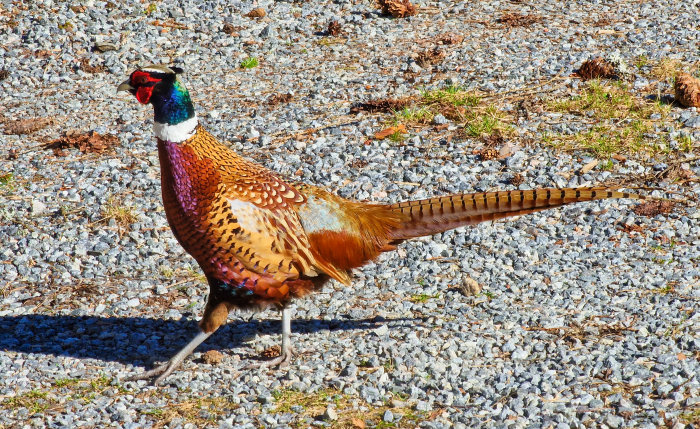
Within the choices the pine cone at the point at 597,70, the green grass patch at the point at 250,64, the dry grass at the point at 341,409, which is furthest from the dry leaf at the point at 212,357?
the pine cone at the point at 597,70

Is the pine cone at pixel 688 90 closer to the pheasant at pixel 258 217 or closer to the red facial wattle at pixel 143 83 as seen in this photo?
the pheasant at pixel 258 217

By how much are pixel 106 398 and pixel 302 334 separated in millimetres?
1205

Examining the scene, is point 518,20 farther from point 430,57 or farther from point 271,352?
point 271,352

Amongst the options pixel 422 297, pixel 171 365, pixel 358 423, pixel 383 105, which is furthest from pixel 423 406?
pixel 383 105

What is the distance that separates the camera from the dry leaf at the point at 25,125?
24.2 ft

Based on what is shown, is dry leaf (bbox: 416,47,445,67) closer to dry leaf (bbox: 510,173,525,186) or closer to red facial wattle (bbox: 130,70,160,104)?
dry leaf (bbox: 510,173,525,186)

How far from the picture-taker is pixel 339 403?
159 inches

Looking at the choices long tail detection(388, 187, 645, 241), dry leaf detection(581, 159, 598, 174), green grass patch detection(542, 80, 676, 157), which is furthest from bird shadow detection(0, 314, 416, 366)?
green grass patch detection(542, 80, 676, 157)

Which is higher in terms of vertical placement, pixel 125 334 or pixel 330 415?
pixel 330 415

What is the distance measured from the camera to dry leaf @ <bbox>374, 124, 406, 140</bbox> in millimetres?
6883

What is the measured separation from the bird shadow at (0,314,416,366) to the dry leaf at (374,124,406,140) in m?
2.35

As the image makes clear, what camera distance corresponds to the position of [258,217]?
425 centimetres

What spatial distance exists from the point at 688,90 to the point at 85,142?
515 cm

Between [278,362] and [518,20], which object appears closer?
[278,362]
